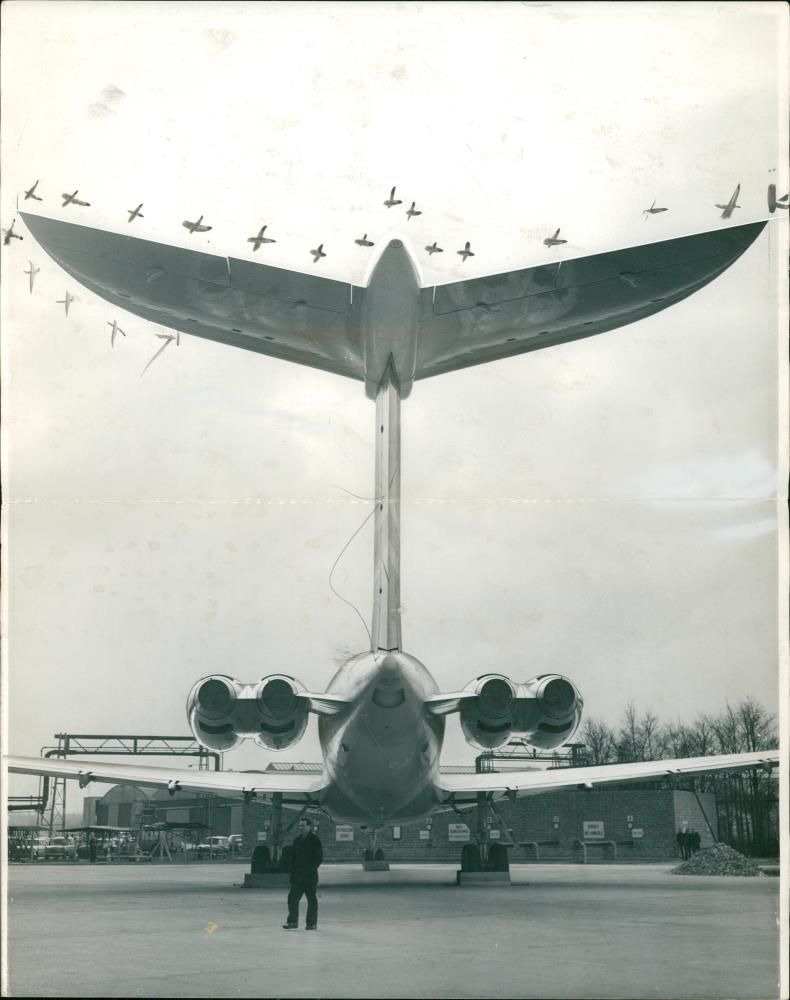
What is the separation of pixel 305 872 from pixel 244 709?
7.05ft

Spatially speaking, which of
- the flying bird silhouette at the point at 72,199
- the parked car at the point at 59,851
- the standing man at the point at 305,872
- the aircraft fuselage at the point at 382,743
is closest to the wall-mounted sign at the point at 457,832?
the aircraft fuselage at the point at 382,743

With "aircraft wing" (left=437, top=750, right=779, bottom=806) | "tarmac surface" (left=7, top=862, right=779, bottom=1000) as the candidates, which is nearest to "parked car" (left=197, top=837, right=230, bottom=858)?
"aircraft wing" (left=437, top=750, right=779, bottom=806)

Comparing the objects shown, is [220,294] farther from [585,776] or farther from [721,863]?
[721,863]

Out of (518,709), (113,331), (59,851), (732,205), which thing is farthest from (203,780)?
(59,851)

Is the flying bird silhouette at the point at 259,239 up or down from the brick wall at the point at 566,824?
up

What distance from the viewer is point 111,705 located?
1181cm

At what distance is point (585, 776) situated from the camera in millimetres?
16234

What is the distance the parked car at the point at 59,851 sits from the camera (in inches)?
1581

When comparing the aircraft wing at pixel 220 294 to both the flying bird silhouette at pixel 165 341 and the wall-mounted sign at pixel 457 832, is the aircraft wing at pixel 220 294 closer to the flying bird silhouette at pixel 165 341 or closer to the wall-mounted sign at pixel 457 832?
the flying bird silhouette at pixel 165 341

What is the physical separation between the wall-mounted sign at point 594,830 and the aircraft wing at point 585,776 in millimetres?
5605

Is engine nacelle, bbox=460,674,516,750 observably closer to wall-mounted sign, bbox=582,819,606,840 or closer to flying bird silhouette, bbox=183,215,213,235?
flying bird silhouette, bbox=183,215,213,235

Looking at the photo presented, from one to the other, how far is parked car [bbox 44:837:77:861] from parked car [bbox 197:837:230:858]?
5239 millimetres

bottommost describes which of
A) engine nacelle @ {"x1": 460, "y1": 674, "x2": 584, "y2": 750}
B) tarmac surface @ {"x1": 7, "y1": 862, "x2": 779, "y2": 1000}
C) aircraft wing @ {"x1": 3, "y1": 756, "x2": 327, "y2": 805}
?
tarmac surface @ {"x1": 7, "y1": 862, "x2": 779, "y2": 1000}

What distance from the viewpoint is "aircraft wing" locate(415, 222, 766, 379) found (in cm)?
985
